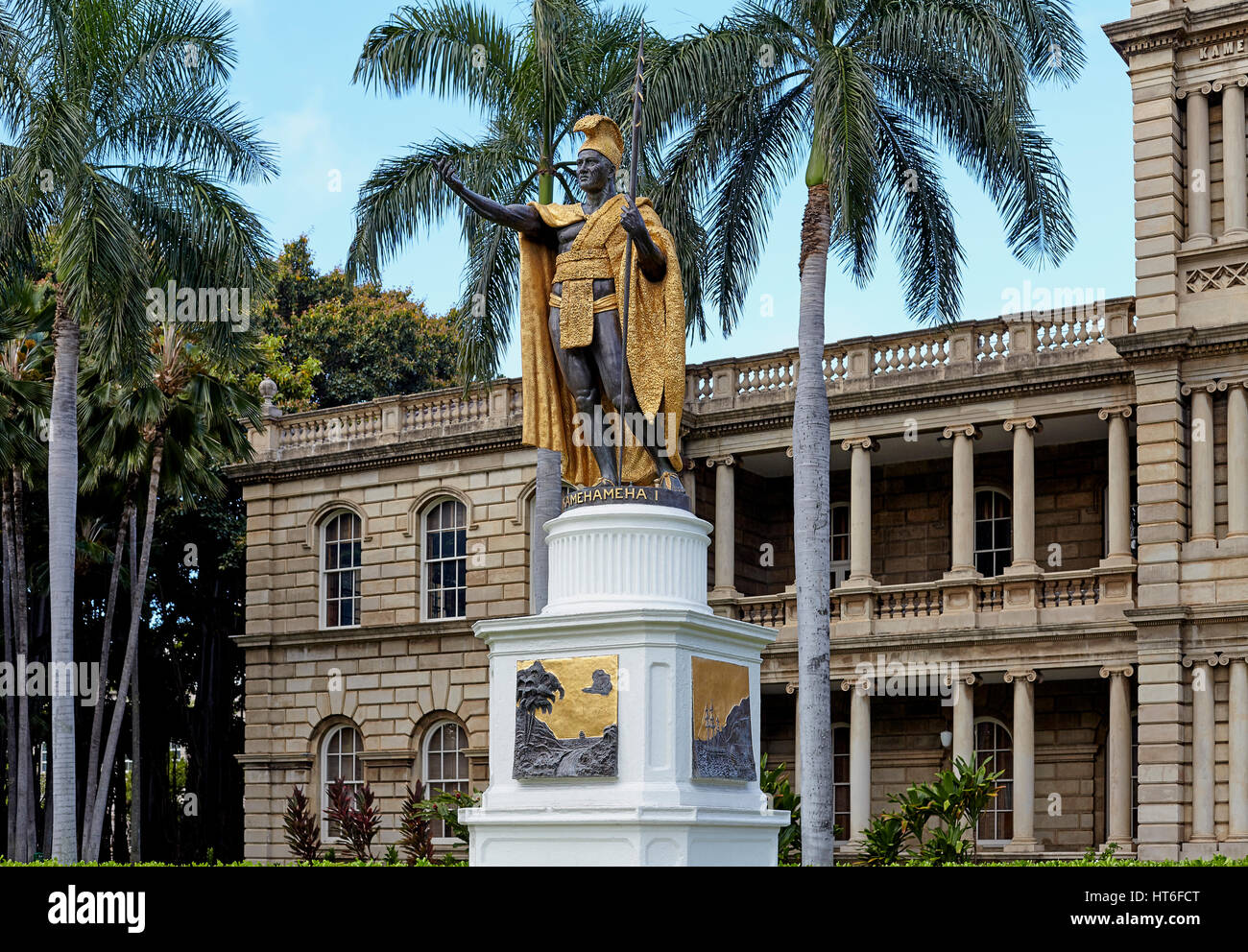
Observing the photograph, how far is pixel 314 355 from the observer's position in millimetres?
45875

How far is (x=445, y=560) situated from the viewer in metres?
35.2

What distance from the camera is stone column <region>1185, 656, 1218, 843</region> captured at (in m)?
25.6

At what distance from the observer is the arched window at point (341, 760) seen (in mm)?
35500

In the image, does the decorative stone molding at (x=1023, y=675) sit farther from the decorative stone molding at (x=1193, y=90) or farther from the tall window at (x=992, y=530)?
the decorative stone molding at (x=1193, y=90)

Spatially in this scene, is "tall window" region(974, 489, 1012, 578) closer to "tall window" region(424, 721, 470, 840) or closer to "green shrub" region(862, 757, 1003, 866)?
"tall window" region(424, 721, 470, 840)

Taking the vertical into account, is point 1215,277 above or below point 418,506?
above

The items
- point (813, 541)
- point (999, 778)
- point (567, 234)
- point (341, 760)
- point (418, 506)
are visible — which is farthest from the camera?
point (341, 760)

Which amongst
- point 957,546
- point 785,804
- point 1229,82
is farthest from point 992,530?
point 785,804

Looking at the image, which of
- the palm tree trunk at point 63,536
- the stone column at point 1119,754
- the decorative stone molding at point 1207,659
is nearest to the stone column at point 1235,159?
the decorative stone molding at point 1207,659

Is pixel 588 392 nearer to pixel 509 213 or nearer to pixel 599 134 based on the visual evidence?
pixel 509 213

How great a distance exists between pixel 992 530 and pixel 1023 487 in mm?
3022

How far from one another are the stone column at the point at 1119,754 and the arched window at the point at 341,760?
15353mm
